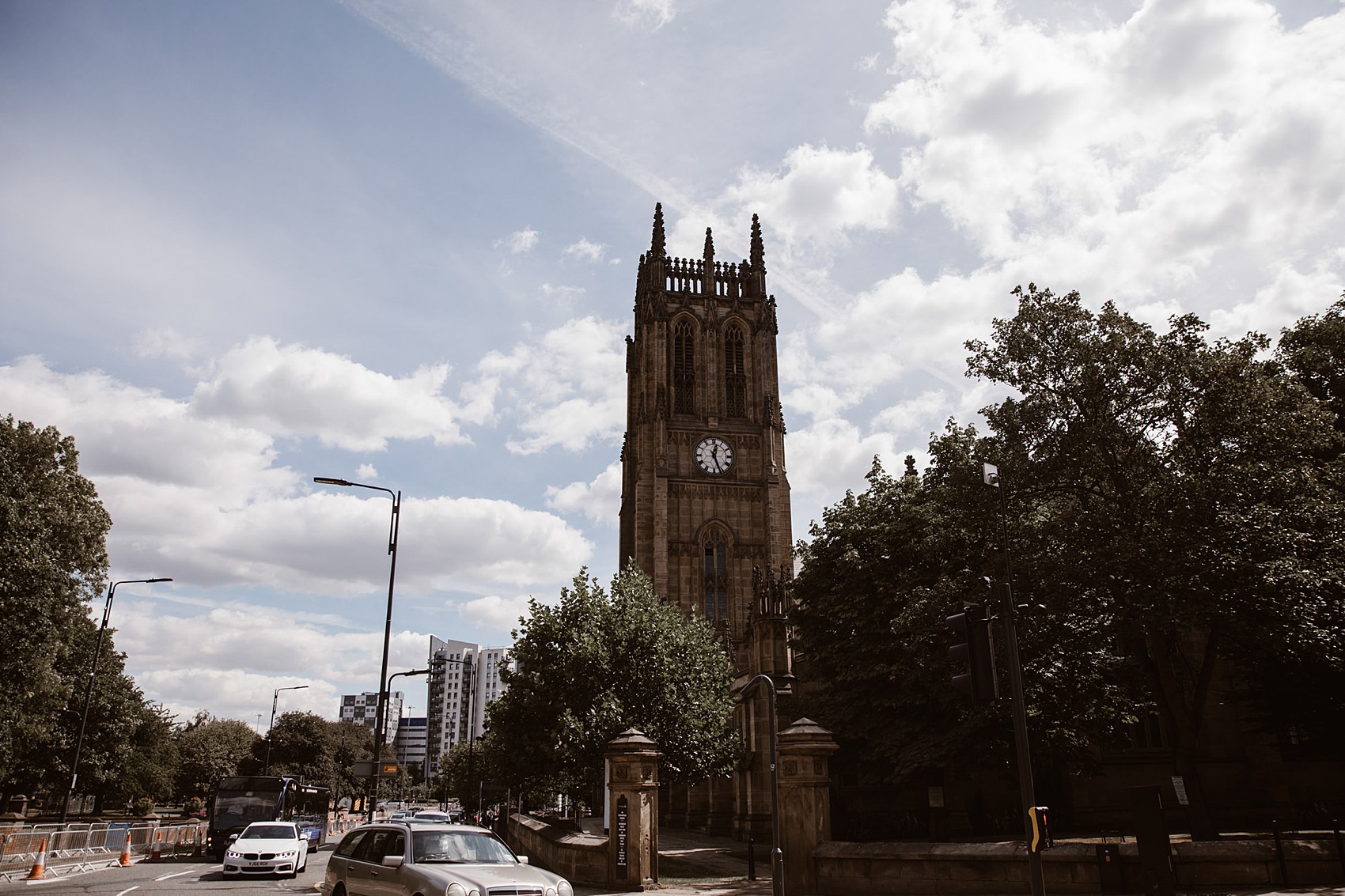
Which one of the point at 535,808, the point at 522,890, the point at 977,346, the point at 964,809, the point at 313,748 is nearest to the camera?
the point at 522,890

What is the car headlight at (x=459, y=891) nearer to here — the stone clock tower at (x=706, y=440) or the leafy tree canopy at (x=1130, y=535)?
the leafy tree canopy at (x=1130, y=535)

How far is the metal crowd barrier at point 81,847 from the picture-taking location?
23.3 metres

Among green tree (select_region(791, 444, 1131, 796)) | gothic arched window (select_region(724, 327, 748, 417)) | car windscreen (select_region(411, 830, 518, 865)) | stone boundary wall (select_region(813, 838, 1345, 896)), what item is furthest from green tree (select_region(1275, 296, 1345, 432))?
gothic arched window (select_region(724, 327, 748, 417))

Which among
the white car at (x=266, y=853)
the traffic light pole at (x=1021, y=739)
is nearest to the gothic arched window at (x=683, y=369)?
the white car at (x=266, y=853)

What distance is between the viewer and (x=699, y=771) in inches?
1102

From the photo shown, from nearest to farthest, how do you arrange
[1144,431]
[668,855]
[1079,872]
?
[1079,872], [1144,431], [668,855]

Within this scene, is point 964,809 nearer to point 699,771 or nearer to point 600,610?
point 699,771

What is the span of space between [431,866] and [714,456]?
55.8 metres

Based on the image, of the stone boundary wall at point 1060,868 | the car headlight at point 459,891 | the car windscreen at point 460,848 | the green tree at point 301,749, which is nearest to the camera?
the car headlight at point 459,891

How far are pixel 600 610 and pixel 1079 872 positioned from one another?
17.4 meters

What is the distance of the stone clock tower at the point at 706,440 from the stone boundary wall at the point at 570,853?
89.1ft

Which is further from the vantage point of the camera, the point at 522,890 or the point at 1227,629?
the point at 1227,629

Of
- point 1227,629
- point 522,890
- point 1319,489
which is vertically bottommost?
point 522,890

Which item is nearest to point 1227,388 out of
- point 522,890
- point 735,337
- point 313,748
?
point 522,890
